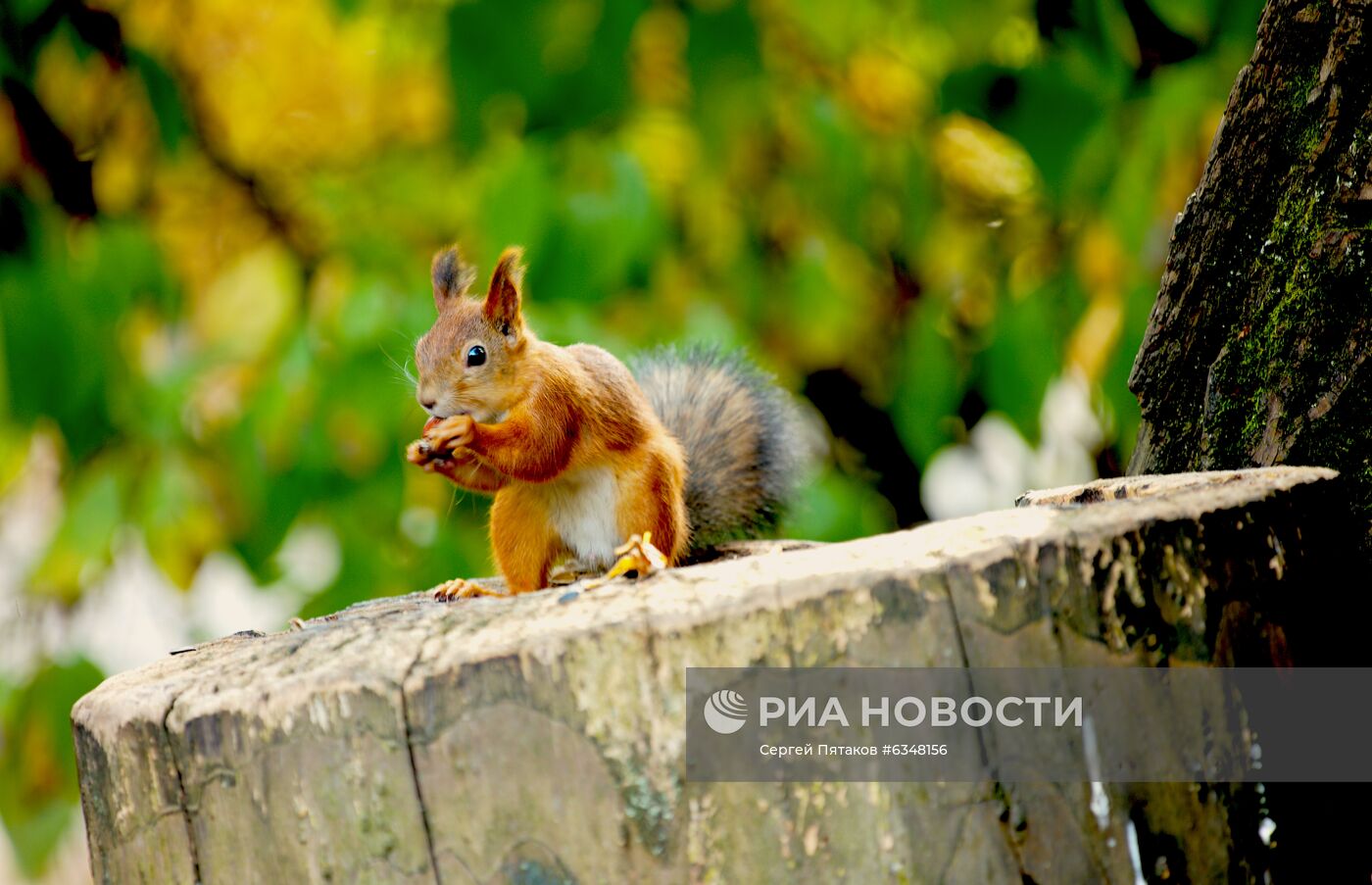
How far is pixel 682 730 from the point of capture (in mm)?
740

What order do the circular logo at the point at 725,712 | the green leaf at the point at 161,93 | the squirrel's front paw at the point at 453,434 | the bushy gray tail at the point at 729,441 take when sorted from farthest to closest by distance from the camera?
the green leaf at the point at 161,93 → the bushy gray tail at the point at 729,441 → the squirrel's front paw at the point at 453,434 → the circular logo at the point at 725,712

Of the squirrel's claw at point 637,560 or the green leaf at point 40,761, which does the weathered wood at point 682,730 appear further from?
the green leaf at point 40,761

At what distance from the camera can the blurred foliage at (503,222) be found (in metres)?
2.04

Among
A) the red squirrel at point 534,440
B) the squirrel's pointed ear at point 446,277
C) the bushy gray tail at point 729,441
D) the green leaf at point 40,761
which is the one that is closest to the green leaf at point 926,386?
the bushy gray tail at point 729,441

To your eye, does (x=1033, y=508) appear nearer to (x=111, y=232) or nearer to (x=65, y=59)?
(x=111, y=232)

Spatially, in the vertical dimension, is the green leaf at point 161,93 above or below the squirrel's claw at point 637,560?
above

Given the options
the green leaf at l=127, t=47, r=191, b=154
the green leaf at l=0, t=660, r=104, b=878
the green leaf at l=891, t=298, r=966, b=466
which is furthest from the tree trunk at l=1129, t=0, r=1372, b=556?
→ the green leaf at l=0, t=660, r=104, b=878

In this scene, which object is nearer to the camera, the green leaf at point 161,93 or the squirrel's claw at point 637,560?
the squirrel's claw at point 637,560

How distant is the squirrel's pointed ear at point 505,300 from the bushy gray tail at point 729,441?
0.88 feet

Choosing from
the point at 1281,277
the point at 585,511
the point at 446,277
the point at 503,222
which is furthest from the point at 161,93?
the point at 1281,277

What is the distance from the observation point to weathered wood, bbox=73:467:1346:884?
2.44 ft

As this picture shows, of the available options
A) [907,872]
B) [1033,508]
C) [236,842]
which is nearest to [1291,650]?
[1033,508]

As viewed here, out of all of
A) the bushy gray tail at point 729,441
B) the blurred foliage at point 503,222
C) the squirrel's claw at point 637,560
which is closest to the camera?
the squirrel's claw at point 637,560

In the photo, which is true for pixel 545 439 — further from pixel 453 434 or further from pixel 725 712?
pixel 725 712
